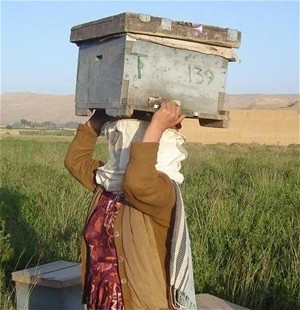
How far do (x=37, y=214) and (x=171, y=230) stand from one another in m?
5.40

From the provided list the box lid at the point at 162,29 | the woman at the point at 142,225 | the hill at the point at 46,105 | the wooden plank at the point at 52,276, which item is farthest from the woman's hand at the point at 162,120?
the hill at the point at 46,105

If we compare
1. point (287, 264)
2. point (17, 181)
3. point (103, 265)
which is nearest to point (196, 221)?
point (287, 264)

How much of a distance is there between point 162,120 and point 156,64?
0.41 metres

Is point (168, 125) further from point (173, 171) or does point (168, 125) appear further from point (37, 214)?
point (37, 214)

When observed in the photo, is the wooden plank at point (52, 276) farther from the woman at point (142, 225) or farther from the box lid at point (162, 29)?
the box lid at point (162, 29)

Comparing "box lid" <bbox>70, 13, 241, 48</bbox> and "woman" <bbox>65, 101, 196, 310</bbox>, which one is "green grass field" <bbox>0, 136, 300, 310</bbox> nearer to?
"woman" <bbox>65, 101, 196, 310</bbox>

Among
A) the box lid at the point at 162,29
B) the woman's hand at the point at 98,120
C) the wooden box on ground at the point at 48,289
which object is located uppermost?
the box lid at the point at 162,29

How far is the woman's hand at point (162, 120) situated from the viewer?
9.92 ft

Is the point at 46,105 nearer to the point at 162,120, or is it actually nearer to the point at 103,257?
the point at 103,257

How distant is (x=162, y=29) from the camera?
10.8ft

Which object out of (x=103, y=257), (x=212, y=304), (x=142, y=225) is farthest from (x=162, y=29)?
(x=212, y=304)

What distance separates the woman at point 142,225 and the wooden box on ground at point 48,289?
3.87ft

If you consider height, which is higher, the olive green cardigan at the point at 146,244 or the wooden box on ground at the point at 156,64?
the wooden box on ground at the point at 156,64

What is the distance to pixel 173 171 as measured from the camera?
10.4 ft
